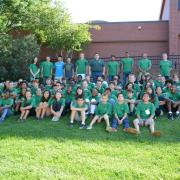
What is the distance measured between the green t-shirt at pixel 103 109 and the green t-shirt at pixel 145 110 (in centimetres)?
91

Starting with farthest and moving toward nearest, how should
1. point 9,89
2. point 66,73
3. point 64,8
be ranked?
point 64,8 → point 66,73 → point 9,89

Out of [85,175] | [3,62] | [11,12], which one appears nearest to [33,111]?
[85,175]

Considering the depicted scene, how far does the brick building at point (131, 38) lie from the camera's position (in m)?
27.4

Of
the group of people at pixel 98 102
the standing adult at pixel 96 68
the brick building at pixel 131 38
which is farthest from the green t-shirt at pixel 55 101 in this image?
the brick building at pixel 131 38

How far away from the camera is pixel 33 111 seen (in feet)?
47.8

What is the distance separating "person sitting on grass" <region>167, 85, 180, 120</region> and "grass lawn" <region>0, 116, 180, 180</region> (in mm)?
1006

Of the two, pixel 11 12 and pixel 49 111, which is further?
pixel 11 12

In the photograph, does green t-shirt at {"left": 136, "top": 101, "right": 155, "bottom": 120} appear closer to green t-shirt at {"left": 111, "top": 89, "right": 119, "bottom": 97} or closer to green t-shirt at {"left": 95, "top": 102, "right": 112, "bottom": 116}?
green t-shirt at {"left": 95, "top": 102, "right": 112, "bottom": 116}

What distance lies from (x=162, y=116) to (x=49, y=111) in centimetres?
390

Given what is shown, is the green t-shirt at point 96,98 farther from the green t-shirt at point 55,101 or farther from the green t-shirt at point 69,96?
the green t-shirt at point 55,101

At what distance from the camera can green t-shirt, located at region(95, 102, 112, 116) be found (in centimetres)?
1312

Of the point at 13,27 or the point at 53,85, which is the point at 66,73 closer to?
the point at 53,85

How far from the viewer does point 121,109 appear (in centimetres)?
1307

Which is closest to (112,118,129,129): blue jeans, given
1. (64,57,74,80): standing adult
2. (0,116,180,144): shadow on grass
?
(0,116,180,144): shadow on grass
